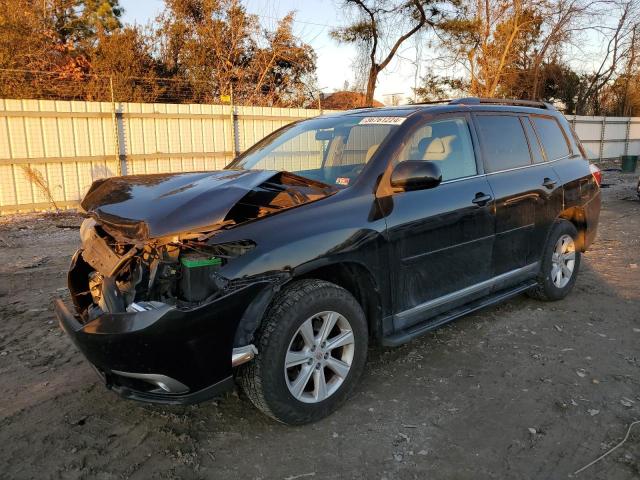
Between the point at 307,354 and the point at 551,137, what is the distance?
349 centimetres

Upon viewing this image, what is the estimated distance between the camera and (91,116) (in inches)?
416

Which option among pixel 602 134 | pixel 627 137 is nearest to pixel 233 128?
pixel 602 134

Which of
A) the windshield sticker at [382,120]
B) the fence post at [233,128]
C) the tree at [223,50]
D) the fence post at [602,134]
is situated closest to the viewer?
the windshield sticker at [382,120]

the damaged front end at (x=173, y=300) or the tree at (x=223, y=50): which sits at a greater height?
the tree at (x=223, y=50)

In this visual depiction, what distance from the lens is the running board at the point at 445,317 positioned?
128 inches

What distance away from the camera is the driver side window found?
3.57 meters

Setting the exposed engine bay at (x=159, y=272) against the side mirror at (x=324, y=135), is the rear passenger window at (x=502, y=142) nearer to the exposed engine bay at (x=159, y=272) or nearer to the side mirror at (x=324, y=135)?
the side mirror at (x=324, y=135)

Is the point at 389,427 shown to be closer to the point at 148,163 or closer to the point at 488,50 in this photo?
the point at 148,163

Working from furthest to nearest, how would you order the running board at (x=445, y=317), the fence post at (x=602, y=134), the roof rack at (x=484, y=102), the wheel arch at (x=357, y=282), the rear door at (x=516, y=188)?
the fence post at (x=602, y=134) → the roof rack at (x=484, y=102) → the rear door at (x=516, y=188) → the running board at (x=445, y=317) → the wheel arch at (x=357, y=282)

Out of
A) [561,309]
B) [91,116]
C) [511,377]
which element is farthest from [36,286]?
[91,116]

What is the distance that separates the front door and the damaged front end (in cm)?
88

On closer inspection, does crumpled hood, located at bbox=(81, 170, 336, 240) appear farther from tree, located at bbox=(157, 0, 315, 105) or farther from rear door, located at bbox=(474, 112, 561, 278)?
tree, located at bbox=(157, 0, 315, 105)

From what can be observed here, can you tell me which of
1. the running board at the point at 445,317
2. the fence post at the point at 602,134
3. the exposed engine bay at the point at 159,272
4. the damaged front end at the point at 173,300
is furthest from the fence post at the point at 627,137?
the exposed engine bay at the point at 159,272

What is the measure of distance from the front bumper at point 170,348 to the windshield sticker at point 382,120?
63.5 inches
